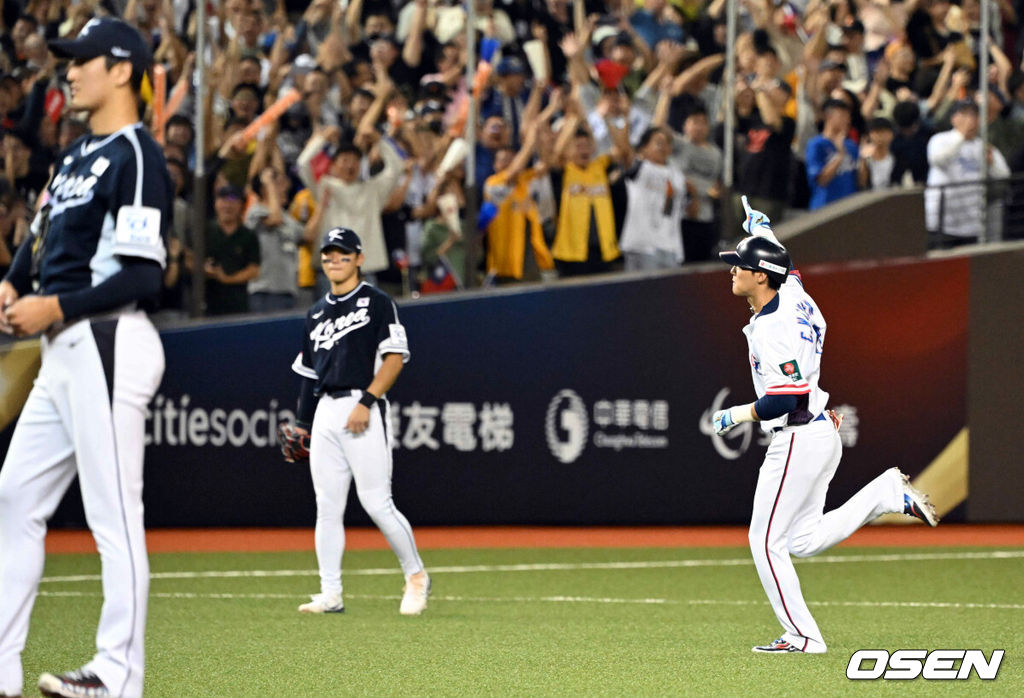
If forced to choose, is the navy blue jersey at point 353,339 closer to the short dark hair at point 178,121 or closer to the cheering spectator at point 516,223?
the short dark hair at point 178,121

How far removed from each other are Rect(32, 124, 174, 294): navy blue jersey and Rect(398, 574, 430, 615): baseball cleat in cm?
444

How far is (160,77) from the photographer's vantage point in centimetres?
1310

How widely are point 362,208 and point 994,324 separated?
231 inches

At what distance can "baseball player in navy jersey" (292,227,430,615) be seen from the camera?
913 cm

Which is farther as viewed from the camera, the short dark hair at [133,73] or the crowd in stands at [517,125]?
the crowd in stands at [517,125]

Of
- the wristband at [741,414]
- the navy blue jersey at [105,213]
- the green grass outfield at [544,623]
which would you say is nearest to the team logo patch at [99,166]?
the navy blue jersey at [105,213]

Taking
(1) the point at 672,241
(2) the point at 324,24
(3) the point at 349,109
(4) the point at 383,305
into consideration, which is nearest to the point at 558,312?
(1) the point at 672,241

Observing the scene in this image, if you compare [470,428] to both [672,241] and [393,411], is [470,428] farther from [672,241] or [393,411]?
[672,241]

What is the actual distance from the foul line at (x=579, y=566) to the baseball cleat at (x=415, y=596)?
233 cm

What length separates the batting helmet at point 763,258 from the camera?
7.38m

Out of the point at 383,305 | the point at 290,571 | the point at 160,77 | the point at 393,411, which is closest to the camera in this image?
the point at 383,305

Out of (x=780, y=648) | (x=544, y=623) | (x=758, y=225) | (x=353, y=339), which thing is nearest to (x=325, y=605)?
(x=544, y=623)

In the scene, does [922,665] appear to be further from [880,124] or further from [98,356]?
[880,124]

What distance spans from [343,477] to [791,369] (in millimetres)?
3123
